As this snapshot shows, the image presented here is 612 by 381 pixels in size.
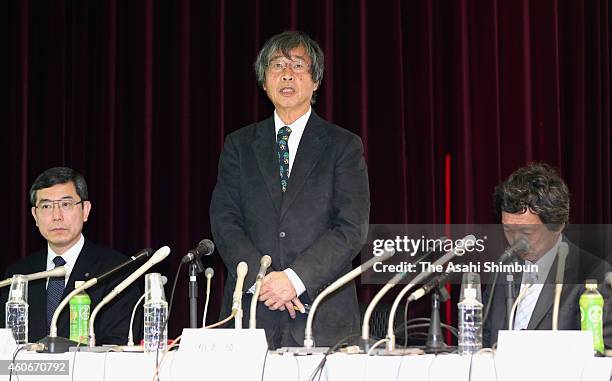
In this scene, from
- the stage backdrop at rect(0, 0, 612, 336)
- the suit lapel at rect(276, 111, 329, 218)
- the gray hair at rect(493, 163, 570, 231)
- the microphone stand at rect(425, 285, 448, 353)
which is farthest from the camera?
the stage backdrop at rect(0, 0, 612, 336)

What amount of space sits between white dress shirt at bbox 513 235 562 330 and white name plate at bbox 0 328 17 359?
1.58m

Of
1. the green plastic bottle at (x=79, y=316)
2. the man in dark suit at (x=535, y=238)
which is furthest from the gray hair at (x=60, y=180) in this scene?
the man in dark suit at (x=535, y=238)

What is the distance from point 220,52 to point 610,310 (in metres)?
2.90

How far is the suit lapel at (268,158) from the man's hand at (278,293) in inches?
14.7

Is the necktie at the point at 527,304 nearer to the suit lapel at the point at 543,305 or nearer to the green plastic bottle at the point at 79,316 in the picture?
the suit lapel at the point at 543,305

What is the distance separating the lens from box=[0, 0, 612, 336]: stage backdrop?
4957 mm

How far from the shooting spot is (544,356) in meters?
2.45

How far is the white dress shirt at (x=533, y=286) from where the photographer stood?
10.4 feet

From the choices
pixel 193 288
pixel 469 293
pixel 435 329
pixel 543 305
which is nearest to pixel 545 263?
pixel 543 305

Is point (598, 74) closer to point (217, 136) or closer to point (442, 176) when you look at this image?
point (442, 176)

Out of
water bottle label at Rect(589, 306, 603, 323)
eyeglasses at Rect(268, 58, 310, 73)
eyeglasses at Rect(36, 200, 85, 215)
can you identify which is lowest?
water bottle label at Rect(589, 306, 603, 323)

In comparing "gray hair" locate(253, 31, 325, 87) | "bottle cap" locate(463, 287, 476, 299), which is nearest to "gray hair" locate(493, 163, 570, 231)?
"bottle cap" locate(463, 287, 476, 299)

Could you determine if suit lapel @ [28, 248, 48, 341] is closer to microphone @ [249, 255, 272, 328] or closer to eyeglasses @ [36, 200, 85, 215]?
eyeglasses @ [36, 200, 85, 215]

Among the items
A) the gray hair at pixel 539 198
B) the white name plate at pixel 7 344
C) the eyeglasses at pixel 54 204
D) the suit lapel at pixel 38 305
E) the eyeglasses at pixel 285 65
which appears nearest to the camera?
the white name plate at pixel 7 344
